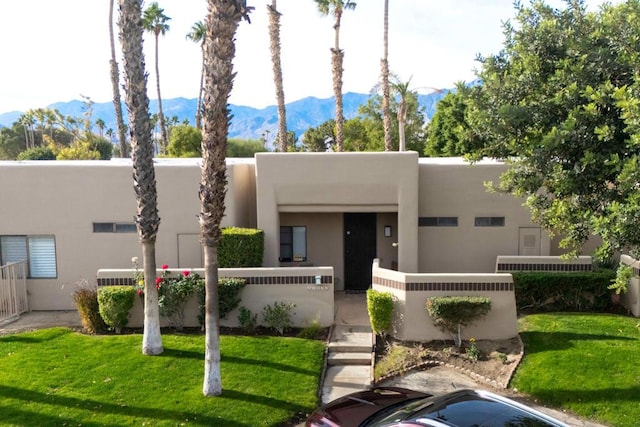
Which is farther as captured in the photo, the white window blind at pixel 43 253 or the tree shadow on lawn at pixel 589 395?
the white window blind at pixel 43 253

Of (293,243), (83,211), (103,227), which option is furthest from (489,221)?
(83,211)

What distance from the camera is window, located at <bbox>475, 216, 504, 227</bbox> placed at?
1525cm

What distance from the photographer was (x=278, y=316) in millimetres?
11984

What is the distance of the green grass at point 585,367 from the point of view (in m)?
8.91

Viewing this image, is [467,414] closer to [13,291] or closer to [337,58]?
[13,291]

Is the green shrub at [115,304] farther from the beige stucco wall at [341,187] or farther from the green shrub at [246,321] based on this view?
the beige stucco wall at [341,187]

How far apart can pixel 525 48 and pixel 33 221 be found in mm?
13163

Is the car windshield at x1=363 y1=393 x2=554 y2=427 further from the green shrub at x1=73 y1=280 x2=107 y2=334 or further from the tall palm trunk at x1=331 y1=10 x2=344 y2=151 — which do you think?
the tall palm trunk at x1=331 y1=10 x2=344 y2=151

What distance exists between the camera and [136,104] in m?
9.98

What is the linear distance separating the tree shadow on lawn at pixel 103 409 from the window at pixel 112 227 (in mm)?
6041

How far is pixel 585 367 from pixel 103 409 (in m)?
8.75

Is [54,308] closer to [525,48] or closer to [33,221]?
[33,221]

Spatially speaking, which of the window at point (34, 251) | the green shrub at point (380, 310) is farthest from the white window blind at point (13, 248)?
the green shrub at point (380, 310)

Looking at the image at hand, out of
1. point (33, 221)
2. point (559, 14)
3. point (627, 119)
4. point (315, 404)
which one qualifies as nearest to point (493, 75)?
point (559, 14)
